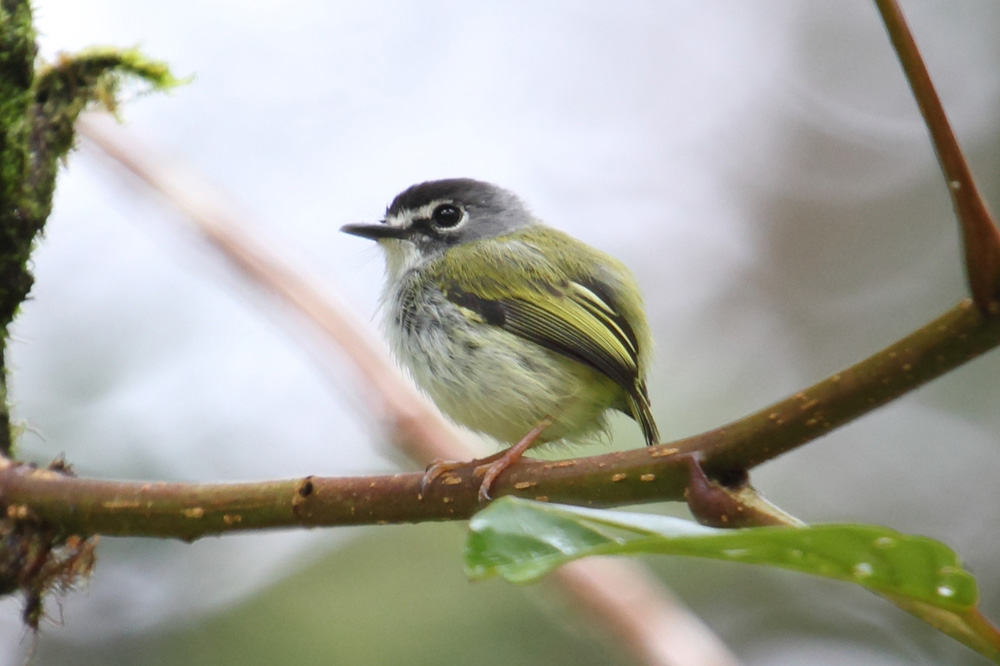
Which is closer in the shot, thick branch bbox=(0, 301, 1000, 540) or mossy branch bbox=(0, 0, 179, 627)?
thick branch bbox=(0, 301, 1000, 540)

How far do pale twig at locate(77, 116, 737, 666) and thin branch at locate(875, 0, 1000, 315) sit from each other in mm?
724

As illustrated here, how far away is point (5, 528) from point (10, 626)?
3.08 metres

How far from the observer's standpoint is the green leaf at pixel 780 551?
97 centimetres

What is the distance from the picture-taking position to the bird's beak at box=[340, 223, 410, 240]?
397 cm

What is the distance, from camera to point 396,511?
1.99m

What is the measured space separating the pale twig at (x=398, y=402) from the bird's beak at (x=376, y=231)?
950mm

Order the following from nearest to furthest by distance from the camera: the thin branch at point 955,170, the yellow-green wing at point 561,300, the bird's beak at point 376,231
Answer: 1. the thin branch at point 955,170
2. the yellow-green wing at point 561,300
3. the bird's beak at point 376,231

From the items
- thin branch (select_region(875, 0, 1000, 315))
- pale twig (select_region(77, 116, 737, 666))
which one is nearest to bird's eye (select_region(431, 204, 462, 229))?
pale twig (select_region(77, 116, 737, 666))

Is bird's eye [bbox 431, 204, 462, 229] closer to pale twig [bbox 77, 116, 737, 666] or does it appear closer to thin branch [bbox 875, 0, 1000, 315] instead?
pale twig [bbox 77, 116, 737, 666]

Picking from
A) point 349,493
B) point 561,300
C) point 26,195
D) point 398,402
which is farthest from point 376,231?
point 349,493

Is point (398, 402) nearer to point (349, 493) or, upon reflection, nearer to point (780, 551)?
point (349, 493)

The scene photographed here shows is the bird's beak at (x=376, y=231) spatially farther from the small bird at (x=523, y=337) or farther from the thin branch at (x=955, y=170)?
the thin branch at (x=955, y=170)

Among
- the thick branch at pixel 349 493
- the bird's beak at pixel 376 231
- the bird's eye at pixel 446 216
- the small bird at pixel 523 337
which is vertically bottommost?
the thick branch at pixel 349 493

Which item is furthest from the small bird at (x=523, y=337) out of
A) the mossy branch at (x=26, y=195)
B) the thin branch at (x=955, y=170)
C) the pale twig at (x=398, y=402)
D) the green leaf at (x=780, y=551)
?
the thin branch at (x=955, y=170)
